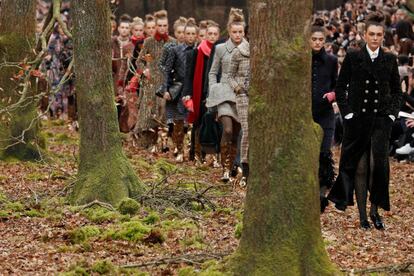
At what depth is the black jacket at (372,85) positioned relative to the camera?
13344 mm

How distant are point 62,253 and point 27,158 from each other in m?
7.36

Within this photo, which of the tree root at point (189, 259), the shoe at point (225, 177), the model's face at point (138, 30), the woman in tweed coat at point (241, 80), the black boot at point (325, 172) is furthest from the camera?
the model's face at point (138, 30)

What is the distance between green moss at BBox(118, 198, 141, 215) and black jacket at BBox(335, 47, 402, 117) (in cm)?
Answer: 226

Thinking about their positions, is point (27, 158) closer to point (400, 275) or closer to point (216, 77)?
point (216, 77)

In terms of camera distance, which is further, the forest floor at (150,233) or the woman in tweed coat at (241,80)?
the woman in tweed coat at (241,80)

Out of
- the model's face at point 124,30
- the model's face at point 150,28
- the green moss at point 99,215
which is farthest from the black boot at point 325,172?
Answer: the model's face at point 124,30

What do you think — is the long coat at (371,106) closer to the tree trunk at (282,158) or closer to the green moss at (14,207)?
the green moss at (14,207)

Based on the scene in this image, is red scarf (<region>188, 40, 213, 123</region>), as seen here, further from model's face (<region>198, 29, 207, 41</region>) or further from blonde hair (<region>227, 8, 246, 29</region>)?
blonde hair (<region>227, 8, 246, 29</region>)

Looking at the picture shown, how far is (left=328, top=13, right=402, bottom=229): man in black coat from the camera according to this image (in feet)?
43.8

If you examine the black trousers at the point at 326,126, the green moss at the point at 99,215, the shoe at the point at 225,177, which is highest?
the black trousers at the point at 326,126

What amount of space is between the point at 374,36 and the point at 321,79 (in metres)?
1.65

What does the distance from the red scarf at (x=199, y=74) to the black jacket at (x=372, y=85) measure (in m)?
6.15

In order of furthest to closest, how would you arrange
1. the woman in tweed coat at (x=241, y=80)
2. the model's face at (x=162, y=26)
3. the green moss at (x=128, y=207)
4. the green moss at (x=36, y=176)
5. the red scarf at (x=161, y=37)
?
the red scarf at (x=161, y=37) < the model's face at (x=162, y=26) < the woman in tweed coat at (x=241, y=80) < the green moss at (x=36, y=176) < the green moss at (x=128, y=207)

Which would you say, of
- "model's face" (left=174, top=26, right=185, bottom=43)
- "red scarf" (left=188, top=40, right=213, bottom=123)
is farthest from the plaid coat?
"model's face" (left=174, top=26, right=185, bottom=43)
